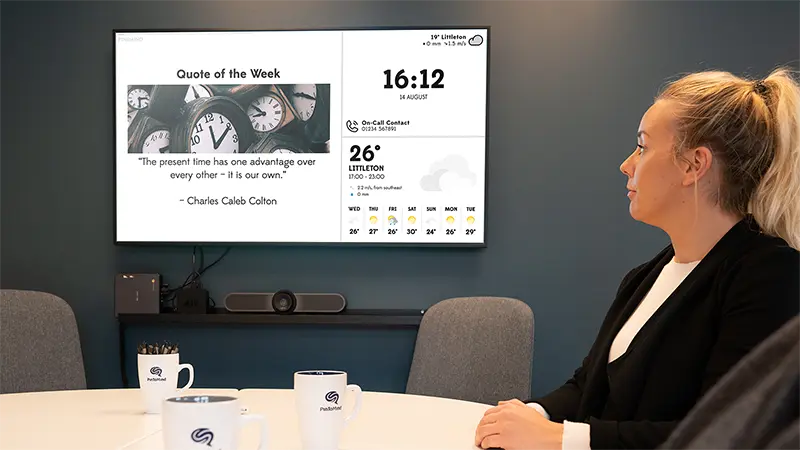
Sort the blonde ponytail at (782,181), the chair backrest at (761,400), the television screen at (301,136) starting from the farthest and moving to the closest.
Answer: the television screen at (301,136) < the blonde ponytail at (782,181) < the chair backrest at (761,400)

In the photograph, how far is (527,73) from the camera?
3703 millimetres

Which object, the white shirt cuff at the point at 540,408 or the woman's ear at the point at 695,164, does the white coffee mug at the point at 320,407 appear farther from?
the woman's ear at the point at 695,164

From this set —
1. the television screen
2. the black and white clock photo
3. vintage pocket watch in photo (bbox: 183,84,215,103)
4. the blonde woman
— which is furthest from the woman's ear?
vintage pocket watch in photo (bbox: 183,84,215,103)

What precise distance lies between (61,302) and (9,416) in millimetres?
1229

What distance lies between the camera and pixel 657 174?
1.75 m

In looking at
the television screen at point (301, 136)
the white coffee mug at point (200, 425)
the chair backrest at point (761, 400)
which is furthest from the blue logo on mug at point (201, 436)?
the television screen at point (301, 136)

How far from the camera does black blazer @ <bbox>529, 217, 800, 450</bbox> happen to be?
1414 mm

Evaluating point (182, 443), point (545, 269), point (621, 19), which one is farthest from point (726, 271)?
point (621, 19)

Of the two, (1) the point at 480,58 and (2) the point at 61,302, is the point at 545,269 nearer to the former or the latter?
(1) the point at 480,58

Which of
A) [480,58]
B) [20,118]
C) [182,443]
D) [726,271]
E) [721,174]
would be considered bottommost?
[182,443]

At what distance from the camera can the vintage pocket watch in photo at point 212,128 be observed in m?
3.65

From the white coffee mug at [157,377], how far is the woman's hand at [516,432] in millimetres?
600

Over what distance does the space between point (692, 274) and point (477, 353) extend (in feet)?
4.13

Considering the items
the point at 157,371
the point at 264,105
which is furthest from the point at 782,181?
the point at 264,105
